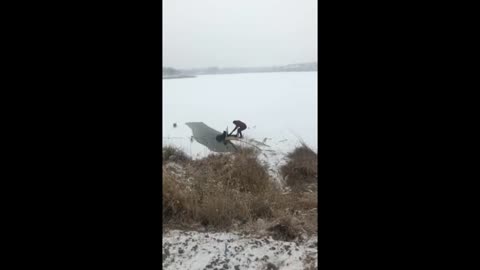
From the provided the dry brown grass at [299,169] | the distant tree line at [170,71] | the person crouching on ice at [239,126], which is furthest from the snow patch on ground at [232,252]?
the distant tree line at [170,71]

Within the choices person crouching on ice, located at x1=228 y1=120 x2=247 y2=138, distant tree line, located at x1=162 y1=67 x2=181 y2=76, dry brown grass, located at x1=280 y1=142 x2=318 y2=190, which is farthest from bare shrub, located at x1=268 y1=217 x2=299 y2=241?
distant tree line, located at x1=162 y1=67 x2=181 y2=76

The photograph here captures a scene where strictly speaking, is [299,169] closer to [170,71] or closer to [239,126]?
[239,126]

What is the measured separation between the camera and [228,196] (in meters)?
2.20

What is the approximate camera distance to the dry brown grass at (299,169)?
185cm

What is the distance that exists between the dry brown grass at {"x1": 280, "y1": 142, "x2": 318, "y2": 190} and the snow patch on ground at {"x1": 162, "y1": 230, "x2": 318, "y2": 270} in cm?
32

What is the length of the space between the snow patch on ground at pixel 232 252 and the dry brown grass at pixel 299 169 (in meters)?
0.32

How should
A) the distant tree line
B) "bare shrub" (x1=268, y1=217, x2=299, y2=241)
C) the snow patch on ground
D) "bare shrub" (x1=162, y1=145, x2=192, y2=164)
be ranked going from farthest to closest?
"bare shrub" (x1=162, y1=145, x2=192, y2=164) → "bare shrub" (x1=268, y1=217, x2=299, y2=241) → the snow patch on ground → the distant tree line

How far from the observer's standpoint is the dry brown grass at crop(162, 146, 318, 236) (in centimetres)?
208

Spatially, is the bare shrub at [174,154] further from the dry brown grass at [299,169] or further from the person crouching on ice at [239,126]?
the dry brown grass at [299,169]

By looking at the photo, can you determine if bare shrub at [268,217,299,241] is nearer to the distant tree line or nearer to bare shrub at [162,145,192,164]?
bare shrub at [162,145,192,164]
